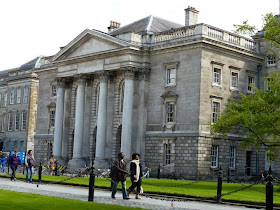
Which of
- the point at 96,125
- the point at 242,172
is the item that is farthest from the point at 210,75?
the point at 96,125

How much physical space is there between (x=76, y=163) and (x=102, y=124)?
15.5ft

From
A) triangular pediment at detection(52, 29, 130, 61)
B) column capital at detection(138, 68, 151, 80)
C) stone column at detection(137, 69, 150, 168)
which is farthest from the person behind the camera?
triangular pediment at detection(52, 29, 130, 61)

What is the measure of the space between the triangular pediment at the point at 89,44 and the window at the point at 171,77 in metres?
4.09

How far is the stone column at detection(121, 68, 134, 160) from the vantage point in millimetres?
44216

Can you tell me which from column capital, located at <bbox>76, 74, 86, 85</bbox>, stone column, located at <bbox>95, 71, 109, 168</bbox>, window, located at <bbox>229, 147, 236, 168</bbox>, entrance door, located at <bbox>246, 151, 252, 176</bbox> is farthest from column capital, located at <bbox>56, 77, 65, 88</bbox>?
entrance door, located at <bbox>246, 151, 252, 176</bbox>

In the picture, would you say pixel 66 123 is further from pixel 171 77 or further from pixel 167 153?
pixel 171 77

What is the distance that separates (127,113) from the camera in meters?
44.6

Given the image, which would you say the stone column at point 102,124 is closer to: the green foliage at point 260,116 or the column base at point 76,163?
the column base at point 76,163

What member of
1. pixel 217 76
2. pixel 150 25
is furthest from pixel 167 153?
pixel 150 25

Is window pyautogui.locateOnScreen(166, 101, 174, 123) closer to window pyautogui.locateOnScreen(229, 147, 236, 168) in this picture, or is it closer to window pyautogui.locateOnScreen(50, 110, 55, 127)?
window pyautogui.locateOnScreen(229, 147, 236, 168)

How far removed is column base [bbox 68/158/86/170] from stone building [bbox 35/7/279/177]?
9 cm

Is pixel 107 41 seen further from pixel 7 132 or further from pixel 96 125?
pixel 7 132

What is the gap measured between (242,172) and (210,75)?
28.2 feet

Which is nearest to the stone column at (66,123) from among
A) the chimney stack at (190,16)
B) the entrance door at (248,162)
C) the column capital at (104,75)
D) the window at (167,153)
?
the column capital at (104,75)
